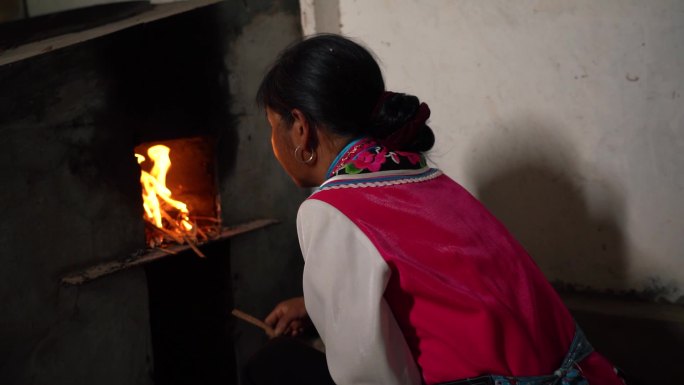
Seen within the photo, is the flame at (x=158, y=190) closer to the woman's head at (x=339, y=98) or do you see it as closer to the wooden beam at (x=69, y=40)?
the wooden beam at (x=69, y=40)

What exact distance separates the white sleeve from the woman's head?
36 centimetres

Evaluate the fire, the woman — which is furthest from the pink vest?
the fire

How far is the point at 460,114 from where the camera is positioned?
10.8 feet

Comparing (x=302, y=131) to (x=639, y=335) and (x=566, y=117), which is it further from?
(x=639, y=335)

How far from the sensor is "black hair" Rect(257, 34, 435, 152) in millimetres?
1733

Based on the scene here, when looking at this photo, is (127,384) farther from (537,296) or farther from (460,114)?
(460,114)

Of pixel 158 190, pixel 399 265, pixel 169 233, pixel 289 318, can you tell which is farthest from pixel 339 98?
pixel 158 190

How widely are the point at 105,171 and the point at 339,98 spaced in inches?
57.1

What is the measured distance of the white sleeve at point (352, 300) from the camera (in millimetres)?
1428

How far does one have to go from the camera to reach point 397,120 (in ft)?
5.85

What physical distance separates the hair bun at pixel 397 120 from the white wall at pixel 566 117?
1.49 meters

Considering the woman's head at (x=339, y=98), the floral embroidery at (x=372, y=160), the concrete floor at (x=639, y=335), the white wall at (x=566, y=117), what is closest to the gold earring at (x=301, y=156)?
the woman's head at (x=339, y=98)

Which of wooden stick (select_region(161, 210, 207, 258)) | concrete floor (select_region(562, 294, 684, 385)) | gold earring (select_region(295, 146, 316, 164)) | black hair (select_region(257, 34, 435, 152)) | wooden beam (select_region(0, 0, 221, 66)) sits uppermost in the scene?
wooden beam (select_region(0, 0, 221, 66))

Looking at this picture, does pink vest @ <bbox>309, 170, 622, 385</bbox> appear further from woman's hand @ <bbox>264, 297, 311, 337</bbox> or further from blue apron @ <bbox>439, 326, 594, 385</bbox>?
woman's hand @ <bbox>264, 297, 311, 337</bbox>
